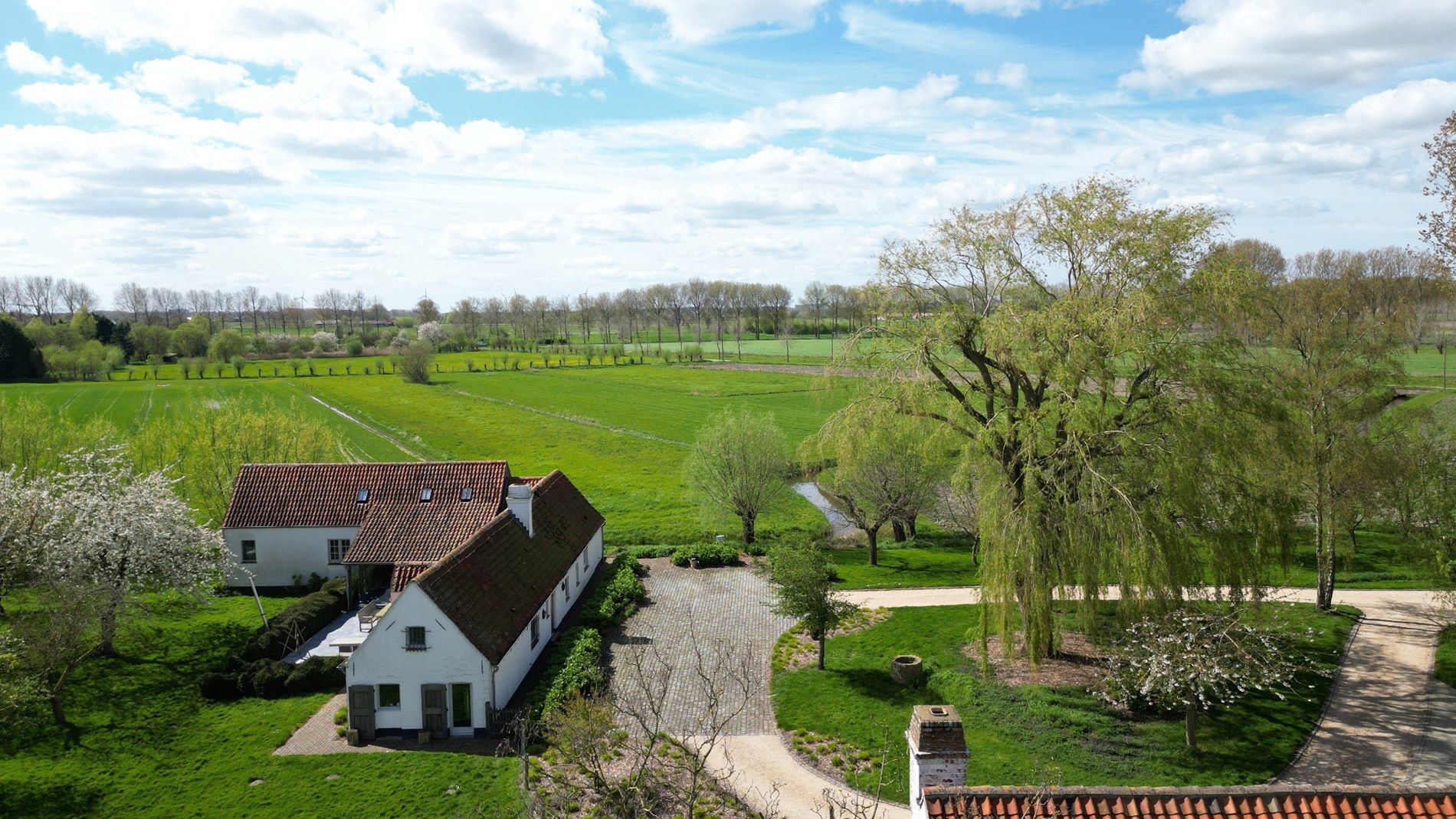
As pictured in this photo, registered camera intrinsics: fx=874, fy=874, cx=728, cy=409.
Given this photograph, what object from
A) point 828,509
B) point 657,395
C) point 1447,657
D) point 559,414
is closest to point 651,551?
point 828,509

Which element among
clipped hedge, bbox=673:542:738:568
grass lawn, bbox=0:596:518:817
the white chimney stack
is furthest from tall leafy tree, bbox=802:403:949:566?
grass lawn, bbox=0:596:518:817

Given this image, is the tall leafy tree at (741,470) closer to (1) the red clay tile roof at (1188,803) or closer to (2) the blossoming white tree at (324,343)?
(1) the red clay tile roof at (1188,803)

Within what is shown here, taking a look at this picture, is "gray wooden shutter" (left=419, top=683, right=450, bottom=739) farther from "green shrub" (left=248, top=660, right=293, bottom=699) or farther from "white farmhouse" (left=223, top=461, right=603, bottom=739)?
"green shrub" (left=248, top=660, right=293, bottom=699)

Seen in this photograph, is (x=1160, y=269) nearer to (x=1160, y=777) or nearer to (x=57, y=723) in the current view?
(x=1160, y=777)

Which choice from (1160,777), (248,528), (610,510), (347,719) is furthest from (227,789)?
(610,510)

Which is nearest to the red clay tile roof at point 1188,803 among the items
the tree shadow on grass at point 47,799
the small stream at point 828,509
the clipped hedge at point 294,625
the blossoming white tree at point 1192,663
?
the blossoming white tree at point 1192,663

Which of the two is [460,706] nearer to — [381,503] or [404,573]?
[404,573]
